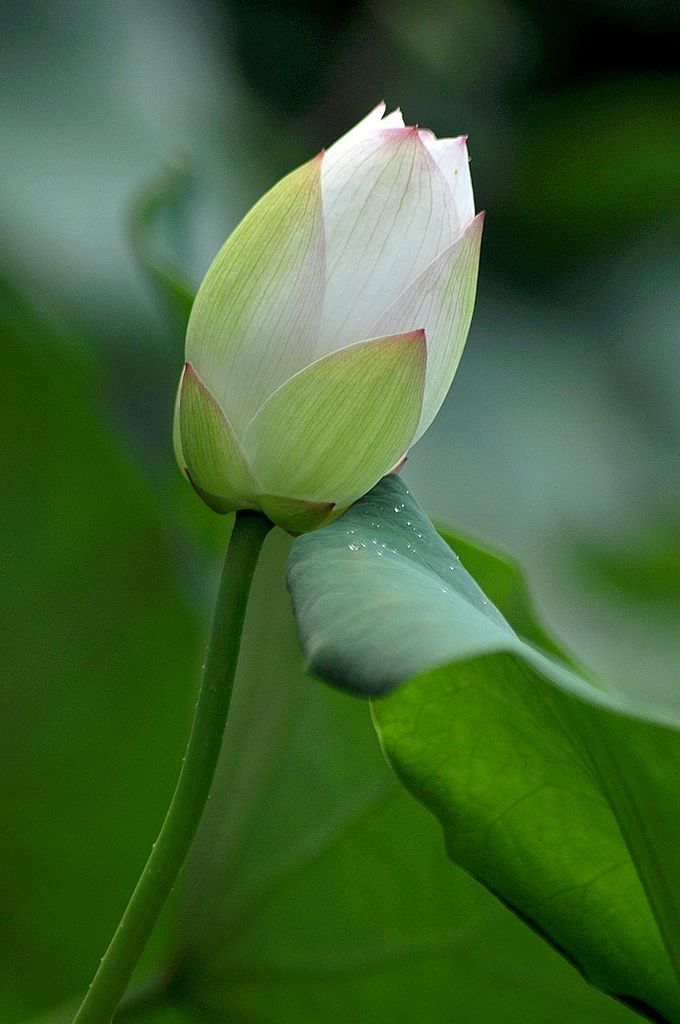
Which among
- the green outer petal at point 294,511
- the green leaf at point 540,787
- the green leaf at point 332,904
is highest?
the green outer petal at point 294,511

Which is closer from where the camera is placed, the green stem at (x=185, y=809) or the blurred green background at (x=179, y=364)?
the green stem at (x=185, y=809)

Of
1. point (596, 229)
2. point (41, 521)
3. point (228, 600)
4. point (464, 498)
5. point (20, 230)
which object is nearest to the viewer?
point (228, 600)

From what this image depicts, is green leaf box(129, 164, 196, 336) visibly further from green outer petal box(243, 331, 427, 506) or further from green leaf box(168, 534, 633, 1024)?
green outer petal box(243, 331, 427, 506)

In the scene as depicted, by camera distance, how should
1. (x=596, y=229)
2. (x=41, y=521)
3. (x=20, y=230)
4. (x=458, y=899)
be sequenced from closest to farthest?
(x=458, y=899) < (x=41, y=521) < (x=20, y=230) < (x=596, y=229)

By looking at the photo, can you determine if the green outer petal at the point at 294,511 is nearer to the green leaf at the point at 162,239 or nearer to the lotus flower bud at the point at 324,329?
the lotus flower bud at the point at 324,329

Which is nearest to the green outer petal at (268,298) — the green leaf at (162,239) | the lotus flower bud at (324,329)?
the lotus flower bud at (324,329)

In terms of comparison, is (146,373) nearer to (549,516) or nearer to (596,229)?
(549,516)

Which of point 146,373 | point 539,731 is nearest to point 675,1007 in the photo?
point 539,731

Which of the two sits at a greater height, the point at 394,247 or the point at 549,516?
the point at 394,247
